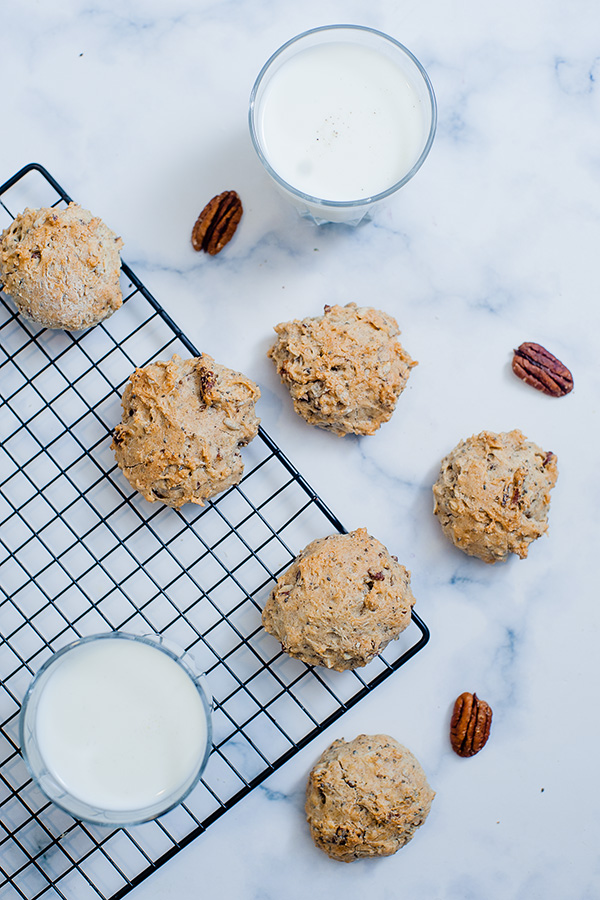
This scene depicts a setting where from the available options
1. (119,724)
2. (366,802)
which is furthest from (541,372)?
(119,724)

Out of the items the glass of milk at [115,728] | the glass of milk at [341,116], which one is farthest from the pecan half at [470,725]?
the glass of milk at [341,116]

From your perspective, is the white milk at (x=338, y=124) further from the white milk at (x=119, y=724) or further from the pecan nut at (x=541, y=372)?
the white milk at (x=119, y=724)

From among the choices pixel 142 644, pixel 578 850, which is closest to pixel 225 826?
pixel 142 644

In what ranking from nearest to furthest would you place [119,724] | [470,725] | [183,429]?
[119,724], [183,429], [470,725]

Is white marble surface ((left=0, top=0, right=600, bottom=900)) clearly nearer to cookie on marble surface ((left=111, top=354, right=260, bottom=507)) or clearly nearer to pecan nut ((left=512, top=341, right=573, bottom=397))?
pecan nut ((left=512, top=341, right=573, bottom=397))

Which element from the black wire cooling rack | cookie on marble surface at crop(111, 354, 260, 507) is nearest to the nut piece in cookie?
the black wire cooling rack

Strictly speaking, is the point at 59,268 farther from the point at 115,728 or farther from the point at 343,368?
the point at 115,728
